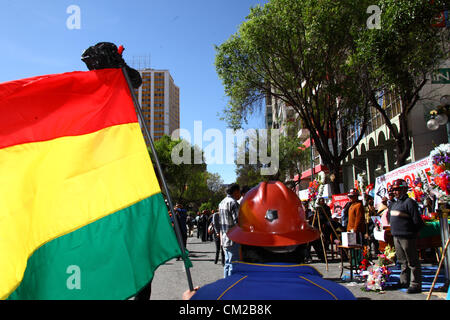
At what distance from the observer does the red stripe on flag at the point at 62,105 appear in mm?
2926

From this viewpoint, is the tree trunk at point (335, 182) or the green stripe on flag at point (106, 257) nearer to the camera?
the green stripe on flag at point (106, 257)

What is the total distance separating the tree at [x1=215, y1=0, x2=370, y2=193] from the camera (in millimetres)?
17062

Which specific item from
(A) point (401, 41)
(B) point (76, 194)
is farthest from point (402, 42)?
(B) point (76, 194)

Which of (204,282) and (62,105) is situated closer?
(62,105)

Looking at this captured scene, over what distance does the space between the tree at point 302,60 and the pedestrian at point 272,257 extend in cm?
1551

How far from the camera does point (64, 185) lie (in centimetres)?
271

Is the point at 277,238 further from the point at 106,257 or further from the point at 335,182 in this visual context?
the point at 335,182

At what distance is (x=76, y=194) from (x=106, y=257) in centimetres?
52

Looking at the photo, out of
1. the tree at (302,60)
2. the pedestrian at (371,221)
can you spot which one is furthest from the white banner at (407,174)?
the tree at (302,60)

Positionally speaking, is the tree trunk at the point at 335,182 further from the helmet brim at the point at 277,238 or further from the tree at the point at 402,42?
the helmet brim at the point at 277,238

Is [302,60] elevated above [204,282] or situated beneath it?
elevated above

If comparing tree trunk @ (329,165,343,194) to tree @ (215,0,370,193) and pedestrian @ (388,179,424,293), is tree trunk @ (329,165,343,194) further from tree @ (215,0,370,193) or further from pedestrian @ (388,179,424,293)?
pedestrian @ (388,179,424,293)
